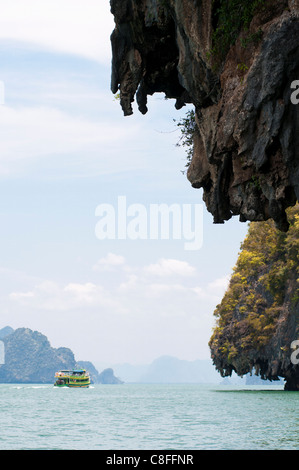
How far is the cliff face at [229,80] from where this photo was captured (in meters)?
13.8

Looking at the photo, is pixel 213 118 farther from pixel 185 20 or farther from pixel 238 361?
pixel 238 361

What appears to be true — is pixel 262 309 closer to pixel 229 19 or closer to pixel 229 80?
pixel 229 80

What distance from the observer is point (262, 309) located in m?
56.4

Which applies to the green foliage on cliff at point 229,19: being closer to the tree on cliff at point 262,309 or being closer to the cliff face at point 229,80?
the cliff face at point 229,80

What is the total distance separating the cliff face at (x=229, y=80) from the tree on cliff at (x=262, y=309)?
29.3 m

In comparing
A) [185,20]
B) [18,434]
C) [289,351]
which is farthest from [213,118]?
[289,351]

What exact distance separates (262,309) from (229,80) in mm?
43085

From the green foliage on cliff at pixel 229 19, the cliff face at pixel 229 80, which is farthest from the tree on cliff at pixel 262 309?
the green foliage on cliff at pixel 229 19

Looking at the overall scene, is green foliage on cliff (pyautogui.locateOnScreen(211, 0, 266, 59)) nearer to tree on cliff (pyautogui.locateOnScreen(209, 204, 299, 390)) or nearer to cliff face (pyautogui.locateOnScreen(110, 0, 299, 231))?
cliff face (pyautogui.locateOnScreen(110, 0, 299, 231))

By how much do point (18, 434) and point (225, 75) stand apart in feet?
61.0

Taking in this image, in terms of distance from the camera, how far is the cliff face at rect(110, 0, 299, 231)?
13805mm

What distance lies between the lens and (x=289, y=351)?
49250mm

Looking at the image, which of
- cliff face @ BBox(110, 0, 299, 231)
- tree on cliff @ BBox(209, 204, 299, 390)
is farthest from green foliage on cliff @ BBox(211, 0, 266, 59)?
tree on cliff @ BBox(209, 204, 299, 390)

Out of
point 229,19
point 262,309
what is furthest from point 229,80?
point 262,309
